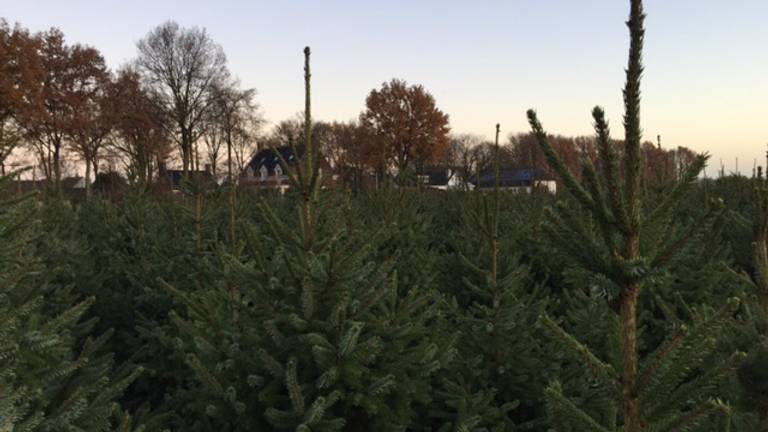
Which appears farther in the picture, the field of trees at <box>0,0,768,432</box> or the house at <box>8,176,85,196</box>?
the house at <box>8,176,85,196</box>

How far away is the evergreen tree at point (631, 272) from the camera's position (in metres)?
1.83

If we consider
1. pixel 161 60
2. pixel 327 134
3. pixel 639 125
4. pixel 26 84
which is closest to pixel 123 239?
pixel 639 125

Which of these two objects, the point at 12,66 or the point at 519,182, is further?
the point at 12,66

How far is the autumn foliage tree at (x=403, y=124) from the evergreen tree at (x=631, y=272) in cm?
6464

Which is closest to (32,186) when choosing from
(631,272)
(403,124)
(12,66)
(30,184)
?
(30,184)

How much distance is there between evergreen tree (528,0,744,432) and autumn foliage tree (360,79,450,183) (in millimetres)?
64645

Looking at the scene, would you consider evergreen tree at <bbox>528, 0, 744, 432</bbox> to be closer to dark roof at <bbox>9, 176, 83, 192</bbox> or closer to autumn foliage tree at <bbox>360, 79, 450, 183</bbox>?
dark roof at <bbox>9, 176, 83, 192</bbox>

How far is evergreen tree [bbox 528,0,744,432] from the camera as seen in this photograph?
5.99ft

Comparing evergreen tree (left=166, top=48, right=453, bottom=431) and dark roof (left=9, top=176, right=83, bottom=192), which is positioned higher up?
dark roof (left=9, top=176, right=83, bottom=192)

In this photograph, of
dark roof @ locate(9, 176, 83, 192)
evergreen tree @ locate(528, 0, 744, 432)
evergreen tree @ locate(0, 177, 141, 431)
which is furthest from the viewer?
dark roof @ locate(9, 176, 83, 192)

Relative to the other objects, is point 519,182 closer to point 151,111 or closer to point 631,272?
point 631,272

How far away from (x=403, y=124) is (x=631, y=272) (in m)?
67.6

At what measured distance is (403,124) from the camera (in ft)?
225

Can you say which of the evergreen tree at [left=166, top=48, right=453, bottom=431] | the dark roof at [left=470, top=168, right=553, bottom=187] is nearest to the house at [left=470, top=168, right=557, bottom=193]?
the dark roof at [left=470, top=168, right=553, bottom=187]
